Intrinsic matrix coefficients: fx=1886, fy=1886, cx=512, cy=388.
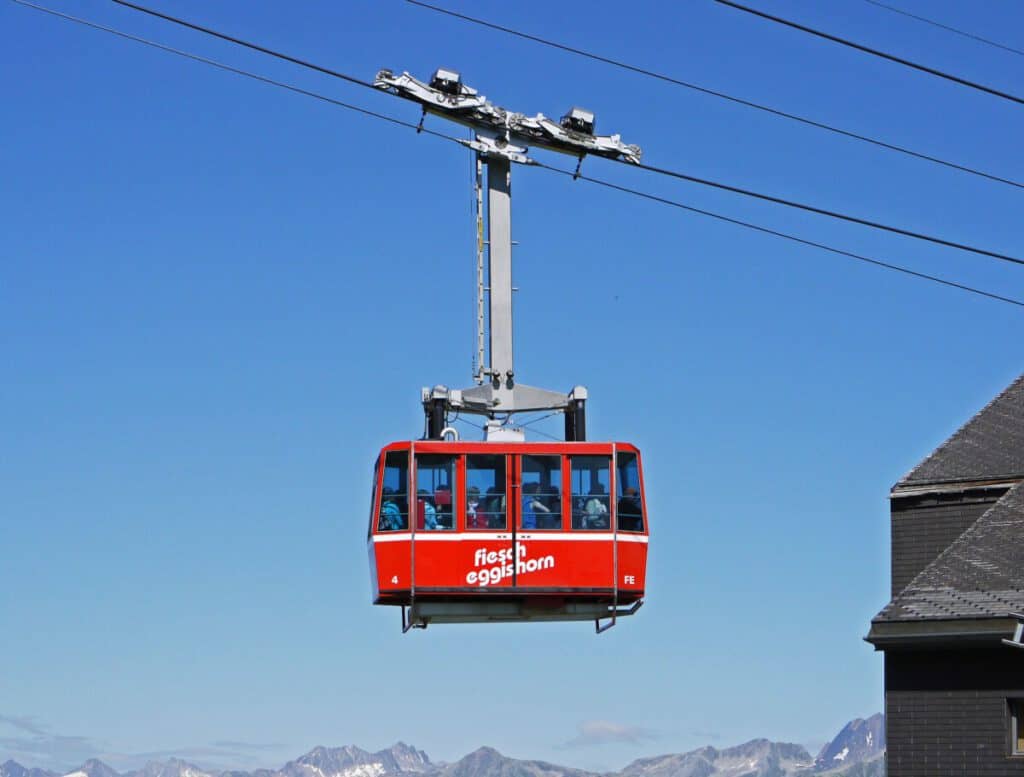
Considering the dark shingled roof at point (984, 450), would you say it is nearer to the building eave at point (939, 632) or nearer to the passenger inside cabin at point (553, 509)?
the building eave at point (939, 632)

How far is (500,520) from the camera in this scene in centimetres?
2659

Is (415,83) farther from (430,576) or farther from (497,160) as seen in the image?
(430,576)

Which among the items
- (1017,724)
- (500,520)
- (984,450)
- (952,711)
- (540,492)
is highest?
(984,450)

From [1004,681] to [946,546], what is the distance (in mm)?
3676

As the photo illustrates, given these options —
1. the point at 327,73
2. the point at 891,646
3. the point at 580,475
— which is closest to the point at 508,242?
the point at 580,475

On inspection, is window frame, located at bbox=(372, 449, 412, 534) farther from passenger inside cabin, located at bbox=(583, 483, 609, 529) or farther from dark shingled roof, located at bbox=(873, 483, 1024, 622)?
dark shingled roof, located at bbox=(873, 483, 1024, 622)

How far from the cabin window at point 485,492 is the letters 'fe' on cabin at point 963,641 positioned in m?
8.31

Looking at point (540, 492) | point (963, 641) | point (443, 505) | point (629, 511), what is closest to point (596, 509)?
point (629, 511)

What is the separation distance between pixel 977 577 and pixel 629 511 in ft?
24.8

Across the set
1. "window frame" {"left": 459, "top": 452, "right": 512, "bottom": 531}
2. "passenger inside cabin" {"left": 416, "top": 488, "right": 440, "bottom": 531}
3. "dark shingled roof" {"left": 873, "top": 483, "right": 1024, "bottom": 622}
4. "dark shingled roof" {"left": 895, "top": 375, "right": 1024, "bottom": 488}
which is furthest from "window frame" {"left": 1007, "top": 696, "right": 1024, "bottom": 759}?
"passenger inside cabin" {"left": 416, "top": 488, "right": 440, "bottom": 531}

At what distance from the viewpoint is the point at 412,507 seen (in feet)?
87.4

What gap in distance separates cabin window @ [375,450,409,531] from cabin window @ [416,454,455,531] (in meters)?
0.18

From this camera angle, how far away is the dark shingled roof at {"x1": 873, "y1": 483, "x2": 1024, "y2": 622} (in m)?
30.8

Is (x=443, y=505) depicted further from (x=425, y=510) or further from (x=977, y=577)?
(x=977, y=577)
